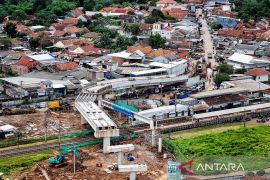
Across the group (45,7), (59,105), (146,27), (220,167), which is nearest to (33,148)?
(59,105)

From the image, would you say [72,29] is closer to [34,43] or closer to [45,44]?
[45,44]

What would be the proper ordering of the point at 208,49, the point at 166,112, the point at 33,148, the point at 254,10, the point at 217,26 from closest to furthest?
the point at 33,148 → the point at 166,112 → the point at 208,49 → the point at 217,26 → the point at 254,10

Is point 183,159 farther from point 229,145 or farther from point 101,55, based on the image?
point 101,55

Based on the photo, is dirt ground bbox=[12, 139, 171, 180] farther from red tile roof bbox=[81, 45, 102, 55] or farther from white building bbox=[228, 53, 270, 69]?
red tile roof bbox=[81, 45, 102, 55]

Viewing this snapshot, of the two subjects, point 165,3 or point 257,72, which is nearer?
point 257,72

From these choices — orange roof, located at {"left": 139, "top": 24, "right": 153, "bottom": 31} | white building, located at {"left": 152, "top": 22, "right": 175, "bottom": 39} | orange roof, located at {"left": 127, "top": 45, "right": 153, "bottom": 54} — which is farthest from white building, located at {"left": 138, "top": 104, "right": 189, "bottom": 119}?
orange roof, located at {"left": 139, "top": 24, "right": 153, "bottom": 31}

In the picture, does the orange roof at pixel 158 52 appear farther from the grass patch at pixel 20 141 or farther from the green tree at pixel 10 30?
the grass patch at pixel 20 141

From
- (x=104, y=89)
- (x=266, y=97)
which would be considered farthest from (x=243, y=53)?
(x=104, y=89)
